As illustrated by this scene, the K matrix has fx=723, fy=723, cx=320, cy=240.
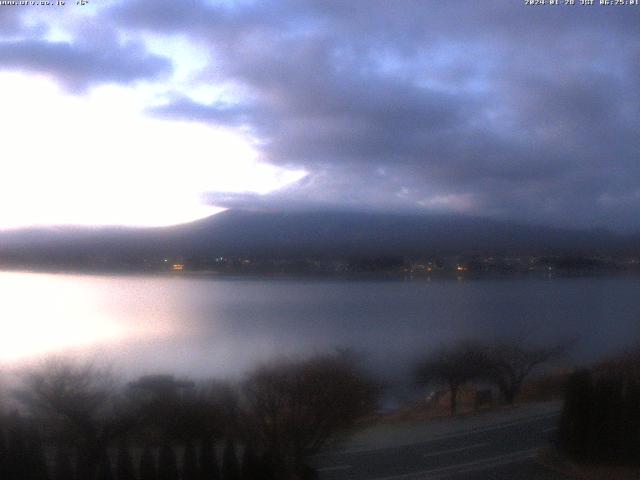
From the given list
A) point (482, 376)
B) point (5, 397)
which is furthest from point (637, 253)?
point (5, 397)

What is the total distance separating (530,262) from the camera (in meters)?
15.3

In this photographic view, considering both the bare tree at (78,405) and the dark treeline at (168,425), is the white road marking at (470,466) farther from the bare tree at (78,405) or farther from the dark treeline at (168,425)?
the bare tree at (78,405)

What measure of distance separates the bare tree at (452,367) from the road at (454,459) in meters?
1.39

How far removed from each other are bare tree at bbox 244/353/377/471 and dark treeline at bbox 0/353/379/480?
0.5 inches

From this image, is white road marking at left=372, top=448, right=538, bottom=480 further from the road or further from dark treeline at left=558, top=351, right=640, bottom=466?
dark treeline at left=558, top=351, right=640, bottom=466

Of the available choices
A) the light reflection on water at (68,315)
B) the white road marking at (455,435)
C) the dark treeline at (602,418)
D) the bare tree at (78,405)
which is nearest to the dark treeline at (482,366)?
the white road marking at (455,435)

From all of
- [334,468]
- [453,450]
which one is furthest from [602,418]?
[334,468]

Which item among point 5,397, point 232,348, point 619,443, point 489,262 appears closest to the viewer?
point 5,397

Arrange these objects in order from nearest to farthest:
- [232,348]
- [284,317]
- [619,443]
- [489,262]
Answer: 1. [619,443]
2. [232,348]
3. [284,317]
4. [489,262]

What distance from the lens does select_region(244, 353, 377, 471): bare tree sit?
7.59 m

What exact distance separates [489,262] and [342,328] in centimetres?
535

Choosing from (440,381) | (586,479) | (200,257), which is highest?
(200,257)

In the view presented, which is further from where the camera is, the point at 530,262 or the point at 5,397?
the point at 530,262

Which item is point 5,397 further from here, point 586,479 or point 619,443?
point 619,443
